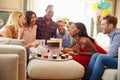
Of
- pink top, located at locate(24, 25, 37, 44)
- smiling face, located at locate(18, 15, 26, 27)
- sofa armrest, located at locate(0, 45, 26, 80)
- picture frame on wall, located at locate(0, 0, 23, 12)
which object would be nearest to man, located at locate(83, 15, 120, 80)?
sofa armrest, located at locate(0, 45, 26, 80)

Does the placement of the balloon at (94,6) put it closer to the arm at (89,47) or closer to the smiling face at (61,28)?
the smiling face at (61,28)

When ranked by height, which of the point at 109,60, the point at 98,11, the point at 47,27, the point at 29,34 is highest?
the point at 98,11

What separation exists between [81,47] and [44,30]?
0.98m

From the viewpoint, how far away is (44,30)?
3754 mm

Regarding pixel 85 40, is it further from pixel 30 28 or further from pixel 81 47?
pixel 30 28

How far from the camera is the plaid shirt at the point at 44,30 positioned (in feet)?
12.3

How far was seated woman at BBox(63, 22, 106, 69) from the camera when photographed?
2932 mm

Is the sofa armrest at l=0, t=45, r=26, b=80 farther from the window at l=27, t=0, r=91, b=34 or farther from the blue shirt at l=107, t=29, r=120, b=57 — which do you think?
the window at l=27, t=0, r=91, b=34

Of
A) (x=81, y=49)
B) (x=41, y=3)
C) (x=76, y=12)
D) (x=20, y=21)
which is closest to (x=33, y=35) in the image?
(x=20, y=21)

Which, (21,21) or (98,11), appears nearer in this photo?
(21,21)

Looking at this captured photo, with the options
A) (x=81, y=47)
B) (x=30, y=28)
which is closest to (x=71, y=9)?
(x=30, y=28)

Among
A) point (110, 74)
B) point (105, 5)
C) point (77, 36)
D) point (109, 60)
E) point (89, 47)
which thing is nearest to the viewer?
point (110, 74)

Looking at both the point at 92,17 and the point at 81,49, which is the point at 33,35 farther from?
the point at 92,17

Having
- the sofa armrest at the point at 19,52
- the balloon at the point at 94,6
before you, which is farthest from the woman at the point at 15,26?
the balloon at the point at 94,6
